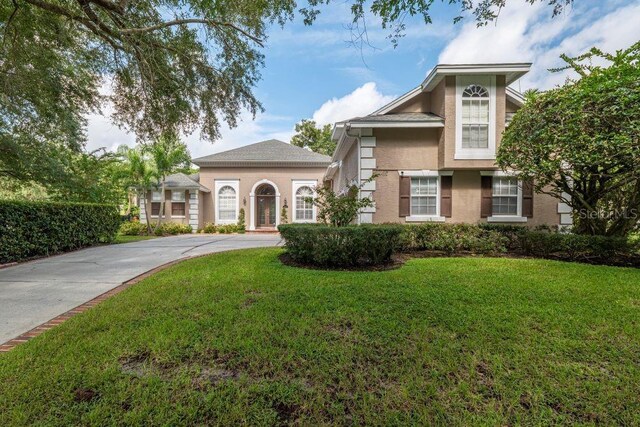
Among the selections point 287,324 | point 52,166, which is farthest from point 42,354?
point 52,166

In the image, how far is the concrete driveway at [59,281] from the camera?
3.98m

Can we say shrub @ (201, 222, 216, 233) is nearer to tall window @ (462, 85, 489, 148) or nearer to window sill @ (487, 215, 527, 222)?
tall window @ (462, 85, 489, 148)

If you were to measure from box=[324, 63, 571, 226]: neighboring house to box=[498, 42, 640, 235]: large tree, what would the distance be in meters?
1.50

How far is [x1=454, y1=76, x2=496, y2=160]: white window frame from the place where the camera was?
368 inches

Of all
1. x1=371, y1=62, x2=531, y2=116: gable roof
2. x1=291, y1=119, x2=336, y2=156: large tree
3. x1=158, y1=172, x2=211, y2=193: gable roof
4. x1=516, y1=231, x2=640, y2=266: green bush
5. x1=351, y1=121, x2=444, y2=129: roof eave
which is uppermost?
x1=291, y1=119, x2=336, y2=156: large tree

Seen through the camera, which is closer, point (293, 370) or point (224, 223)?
point (293, 370)

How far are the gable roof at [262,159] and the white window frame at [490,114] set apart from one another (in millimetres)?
10818

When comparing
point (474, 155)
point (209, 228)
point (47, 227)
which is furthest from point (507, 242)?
point (209, 228)

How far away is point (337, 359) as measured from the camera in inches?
114

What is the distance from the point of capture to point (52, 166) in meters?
9.27

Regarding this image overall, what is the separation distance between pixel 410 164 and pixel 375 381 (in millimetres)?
8421

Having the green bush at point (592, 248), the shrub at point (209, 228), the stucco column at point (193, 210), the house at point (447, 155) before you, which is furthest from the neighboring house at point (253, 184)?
the green bush at point (592, 248)

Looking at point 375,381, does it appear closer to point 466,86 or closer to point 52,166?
point 466,86

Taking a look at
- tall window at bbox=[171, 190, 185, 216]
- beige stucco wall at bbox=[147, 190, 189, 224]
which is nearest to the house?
beige stucco wall at bbox=[147, 190, 189, 224]
